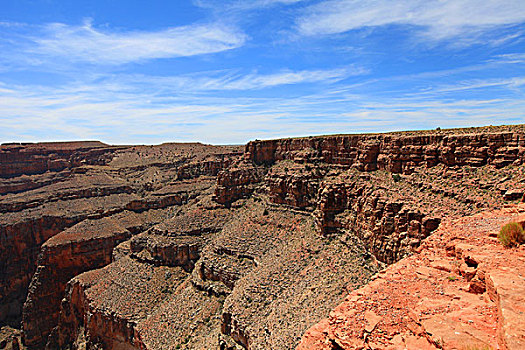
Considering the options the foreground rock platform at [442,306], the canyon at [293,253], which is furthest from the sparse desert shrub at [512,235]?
the canyon at [293,253]

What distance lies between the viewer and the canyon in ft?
34.7

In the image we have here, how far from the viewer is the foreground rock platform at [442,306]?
8.12 m

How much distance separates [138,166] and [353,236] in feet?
323

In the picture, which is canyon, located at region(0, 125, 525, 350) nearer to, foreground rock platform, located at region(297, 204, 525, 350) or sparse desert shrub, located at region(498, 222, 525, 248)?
foreground rock platform, located at region(297, 204, 525, 350)

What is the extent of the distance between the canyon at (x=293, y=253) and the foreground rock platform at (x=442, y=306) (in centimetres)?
5

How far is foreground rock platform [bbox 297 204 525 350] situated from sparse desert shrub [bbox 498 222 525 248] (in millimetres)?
266

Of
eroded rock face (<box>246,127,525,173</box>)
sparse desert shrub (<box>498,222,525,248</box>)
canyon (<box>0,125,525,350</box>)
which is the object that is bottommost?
canyon (<box>0,125,525,350</box>)

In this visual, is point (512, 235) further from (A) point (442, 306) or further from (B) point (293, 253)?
(B) point (293, 253)

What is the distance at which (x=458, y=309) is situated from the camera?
956 cm

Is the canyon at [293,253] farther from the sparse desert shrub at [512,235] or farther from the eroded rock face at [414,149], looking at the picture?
the sparse desert shrub at [512,235]

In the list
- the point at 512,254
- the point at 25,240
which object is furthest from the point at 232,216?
the point at 25,240

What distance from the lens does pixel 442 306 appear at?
9.86 metres

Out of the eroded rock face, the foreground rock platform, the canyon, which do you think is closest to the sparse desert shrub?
the foreground rock platform

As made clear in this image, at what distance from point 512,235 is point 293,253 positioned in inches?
1120
